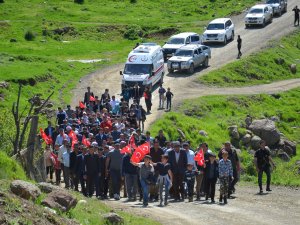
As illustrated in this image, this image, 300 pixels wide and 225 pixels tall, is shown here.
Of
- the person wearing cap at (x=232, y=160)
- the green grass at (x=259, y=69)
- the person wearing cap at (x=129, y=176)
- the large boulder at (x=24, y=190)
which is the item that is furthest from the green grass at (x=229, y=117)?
the large boulder at (x=24, y=190)

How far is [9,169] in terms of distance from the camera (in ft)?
67.4

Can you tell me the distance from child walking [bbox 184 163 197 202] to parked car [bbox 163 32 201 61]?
2961 centimetres

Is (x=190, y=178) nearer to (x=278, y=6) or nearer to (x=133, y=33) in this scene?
(x=133, y=33)

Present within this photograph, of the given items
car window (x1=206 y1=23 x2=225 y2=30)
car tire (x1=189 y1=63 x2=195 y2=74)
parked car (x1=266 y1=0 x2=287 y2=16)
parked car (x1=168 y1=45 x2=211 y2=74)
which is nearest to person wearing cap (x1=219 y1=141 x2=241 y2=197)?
A: parked car (x1=168 y1=45 x2=211 y2=74)

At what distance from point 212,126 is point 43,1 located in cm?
4026

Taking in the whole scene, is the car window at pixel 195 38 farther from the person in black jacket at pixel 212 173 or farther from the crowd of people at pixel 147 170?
the person in black jacket at pixel 212 173

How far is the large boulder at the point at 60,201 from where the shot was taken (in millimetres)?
18203

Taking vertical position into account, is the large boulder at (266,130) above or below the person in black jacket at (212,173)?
below

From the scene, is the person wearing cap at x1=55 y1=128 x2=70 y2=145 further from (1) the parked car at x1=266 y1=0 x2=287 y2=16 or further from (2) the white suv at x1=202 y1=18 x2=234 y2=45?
(1) the parked car at x1=266 y1=0 x2=287 y2=16

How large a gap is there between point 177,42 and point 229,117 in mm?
12474

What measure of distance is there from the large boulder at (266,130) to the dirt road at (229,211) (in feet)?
48.7

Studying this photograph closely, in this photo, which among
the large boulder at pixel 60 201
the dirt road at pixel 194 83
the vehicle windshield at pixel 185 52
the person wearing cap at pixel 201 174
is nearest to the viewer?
the large boulder at pixel 60 201

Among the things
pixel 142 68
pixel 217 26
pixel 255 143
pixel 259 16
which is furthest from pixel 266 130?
pixel 259 16

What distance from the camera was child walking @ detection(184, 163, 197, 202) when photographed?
24.3 meters
